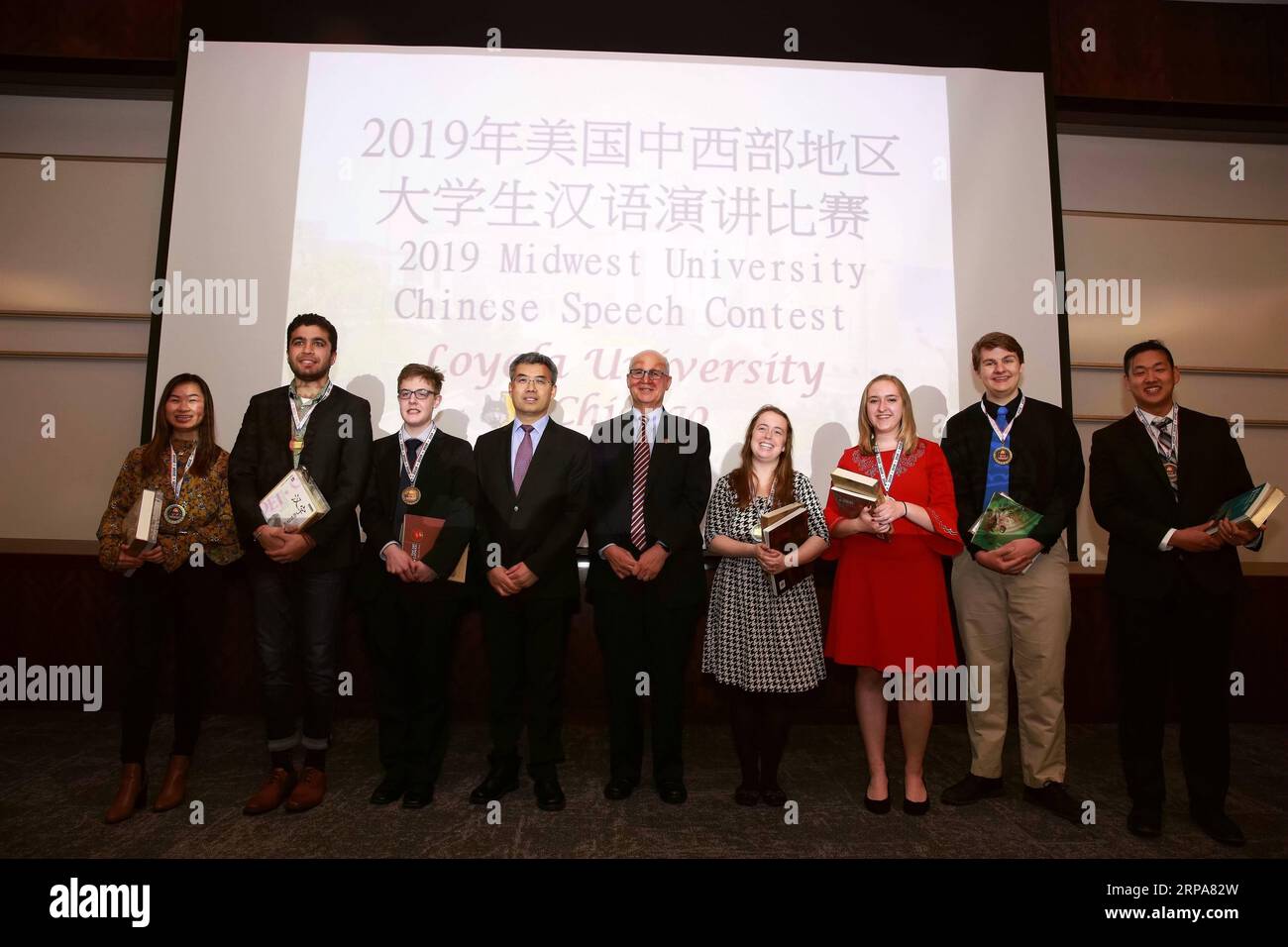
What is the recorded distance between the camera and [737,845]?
2.21 meters

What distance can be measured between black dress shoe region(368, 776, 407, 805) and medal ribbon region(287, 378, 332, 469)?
1.25 meters

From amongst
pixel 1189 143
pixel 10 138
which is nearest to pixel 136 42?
pixel 10 138

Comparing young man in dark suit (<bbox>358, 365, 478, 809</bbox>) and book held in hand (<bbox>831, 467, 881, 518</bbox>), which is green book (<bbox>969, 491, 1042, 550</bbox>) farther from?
young man in dark suit (<bbox>358, 365, 478, 809</bbox>)

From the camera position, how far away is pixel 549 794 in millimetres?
2432

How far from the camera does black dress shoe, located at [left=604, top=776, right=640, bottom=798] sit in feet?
8.38

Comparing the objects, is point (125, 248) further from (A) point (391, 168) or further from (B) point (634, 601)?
(B) point (634, 601)

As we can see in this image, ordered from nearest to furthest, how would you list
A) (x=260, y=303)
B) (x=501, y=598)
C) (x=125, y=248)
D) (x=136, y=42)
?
(x=501, y=598) < (x=260, y=303) < (x=136, y=42) < (x=125, y=248)

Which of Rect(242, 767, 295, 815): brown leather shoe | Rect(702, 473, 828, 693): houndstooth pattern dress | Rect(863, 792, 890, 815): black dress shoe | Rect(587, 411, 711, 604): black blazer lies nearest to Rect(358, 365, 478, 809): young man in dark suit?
Rect(242, 767, 295, 815): brown leather shoe

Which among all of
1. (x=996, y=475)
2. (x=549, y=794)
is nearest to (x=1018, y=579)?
(x=996, y=475)

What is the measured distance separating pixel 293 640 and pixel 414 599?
50 centimetres

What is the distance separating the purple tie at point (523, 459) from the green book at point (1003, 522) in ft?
5.65

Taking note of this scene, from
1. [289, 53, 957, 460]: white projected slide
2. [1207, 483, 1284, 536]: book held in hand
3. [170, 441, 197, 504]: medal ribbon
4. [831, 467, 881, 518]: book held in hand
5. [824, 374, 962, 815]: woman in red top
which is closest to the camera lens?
[1207, 483, 1284, 536]: book held in hand
